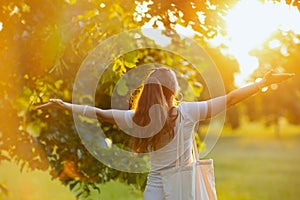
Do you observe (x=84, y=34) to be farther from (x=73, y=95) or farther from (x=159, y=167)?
(x=159, y=167)

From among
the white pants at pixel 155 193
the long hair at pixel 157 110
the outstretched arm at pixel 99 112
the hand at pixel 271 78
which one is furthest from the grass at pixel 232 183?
the hand at pixel 271 78

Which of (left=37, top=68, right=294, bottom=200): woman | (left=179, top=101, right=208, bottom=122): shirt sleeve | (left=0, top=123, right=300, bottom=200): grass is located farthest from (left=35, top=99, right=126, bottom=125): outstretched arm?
(left=0, top=123, right=300, bottom=200): grass

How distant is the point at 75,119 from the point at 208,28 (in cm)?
180

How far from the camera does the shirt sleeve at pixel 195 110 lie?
536cm

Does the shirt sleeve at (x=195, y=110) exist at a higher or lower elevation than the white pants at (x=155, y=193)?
higher

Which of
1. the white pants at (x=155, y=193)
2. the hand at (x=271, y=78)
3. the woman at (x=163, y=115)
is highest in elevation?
the hand at (x=271, y=78)

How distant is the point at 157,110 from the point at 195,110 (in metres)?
0.26

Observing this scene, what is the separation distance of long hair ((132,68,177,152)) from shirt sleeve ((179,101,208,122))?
0.08 m

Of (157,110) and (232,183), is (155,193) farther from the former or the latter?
(232,183)

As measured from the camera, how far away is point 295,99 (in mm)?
56719

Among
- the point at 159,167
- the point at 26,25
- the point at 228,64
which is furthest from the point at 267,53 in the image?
the point at 159,167

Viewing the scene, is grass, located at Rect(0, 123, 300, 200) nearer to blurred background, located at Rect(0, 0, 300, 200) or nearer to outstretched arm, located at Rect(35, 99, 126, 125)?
blurred background, located at Rect(0, 0, 300, 200)

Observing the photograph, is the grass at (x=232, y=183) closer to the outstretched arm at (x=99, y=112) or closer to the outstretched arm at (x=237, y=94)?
the outstretched arm at (x=99, y=112)

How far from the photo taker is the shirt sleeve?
5362 mm
